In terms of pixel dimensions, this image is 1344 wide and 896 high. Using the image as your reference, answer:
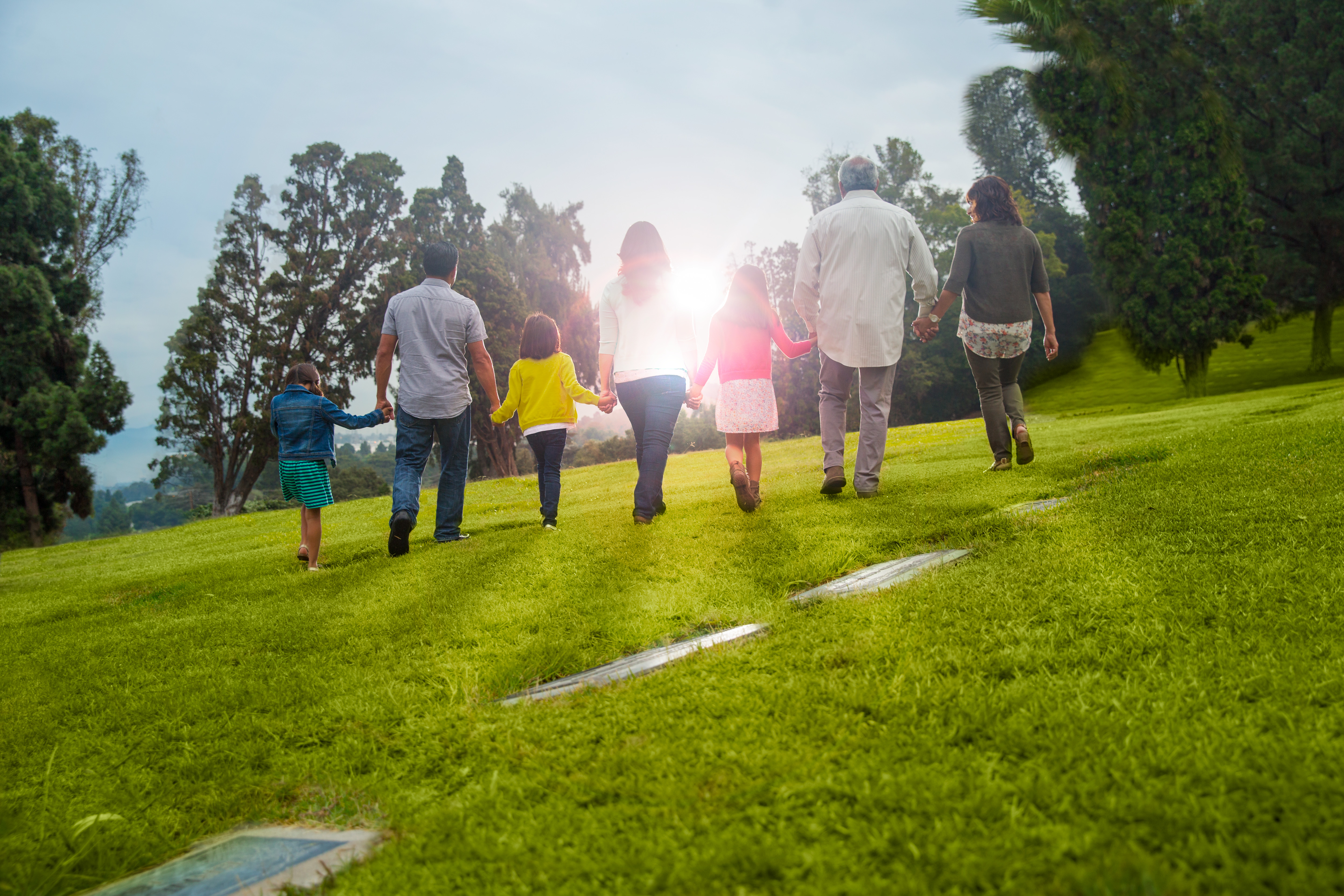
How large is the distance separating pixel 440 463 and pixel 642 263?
2.61 meters

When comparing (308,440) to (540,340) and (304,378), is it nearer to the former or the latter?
(304,378)

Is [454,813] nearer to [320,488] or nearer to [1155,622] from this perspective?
[1155,622]

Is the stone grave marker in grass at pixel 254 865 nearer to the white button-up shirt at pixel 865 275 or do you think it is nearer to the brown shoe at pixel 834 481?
the brown shoe at pixel 834 481

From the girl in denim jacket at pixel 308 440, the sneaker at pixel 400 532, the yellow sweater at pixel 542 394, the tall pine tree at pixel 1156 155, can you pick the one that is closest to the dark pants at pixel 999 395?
the yellow sweater at pixel 542 394

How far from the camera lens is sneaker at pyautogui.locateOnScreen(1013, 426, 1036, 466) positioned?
668 centimetres

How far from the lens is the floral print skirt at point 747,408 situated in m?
6.27

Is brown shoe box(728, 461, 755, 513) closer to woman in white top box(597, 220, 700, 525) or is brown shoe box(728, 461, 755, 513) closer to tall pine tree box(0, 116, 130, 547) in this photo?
woman in white top box(597, 220, 700, 525)

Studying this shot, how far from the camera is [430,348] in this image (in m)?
6.35

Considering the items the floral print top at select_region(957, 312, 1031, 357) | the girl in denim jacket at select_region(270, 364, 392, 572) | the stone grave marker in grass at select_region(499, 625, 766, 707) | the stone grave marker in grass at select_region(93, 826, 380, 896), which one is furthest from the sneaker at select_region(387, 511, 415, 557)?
the floral print top at select_region(957, 312, 1031, 357)

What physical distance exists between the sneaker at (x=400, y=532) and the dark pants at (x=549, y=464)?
1225mm

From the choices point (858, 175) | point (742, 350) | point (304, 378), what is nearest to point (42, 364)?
point (304, 378)

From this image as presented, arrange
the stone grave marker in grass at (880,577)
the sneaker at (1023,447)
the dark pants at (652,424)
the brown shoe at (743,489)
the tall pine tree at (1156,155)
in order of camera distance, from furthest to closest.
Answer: the tall pine tree at (1156,155) → the sneaker at (1023,447) → the dark pants at (652,424) → the brown shoe at (743,489) → the stone grave marker in grass at (880,577)

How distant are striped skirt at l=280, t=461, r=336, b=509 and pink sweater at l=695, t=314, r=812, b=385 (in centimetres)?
328

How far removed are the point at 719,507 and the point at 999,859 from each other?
508 centimetres
